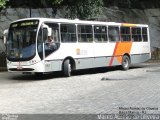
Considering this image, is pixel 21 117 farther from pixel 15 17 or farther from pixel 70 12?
pixel 15 17

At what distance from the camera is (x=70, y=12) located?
3130cm

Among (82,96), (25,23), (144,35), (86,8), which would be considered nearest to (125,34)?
(144,35)

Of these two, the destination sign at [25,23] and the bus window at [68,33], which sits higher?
the destination sign at [25,23]

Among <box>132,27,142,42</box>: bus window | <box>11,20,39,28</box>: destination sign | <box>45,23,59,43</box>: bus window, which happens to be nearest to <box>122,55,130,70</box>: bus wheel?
<box>132,27,142,42</box>: bus window

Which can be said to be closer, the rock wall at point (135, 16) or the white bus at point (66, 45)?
the white bus at point (66, 45)

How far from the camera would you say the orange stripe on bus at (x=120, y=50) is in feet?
88.3

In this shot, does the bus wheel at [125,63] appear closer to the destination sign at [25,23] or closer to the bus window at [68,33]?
the bus window at [68,33]

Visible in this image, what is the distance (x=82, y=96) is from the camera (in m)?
15.0

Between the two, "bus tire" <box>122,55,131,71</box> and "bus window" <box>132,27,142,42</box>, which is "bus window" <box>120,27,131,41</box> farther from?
"bus tire" <box>122,55,131,71</box>

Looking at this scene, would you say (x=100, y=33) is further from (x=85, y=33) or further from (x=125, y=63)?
(x=125, y=63)

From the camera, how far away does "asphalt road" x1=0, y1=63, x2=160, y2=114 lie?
1232 centimetres

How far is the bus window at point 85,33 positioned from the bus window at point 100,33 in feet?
1.61

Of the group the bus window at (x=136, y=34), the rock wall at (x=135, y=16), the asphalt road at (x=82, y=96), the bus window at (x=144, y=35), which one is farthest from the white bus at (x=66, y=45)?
the rock wall at (x=135, y=16)

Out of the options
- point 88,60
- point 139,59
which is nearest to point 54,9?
point 139,59
